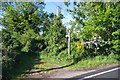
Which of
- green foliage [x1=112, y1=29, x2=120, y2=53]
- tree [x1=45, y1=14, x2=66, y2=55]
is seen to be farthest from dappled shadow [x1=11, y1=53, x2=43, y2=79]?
green foliage [x1=112, y1=29, x2=120, y2=53]

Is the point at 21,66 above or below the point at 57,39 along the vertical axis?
below

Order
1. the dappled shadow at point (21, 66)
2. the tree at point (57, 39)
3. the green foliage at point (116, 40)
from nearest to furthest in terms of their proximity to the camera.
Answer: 1. the dappled shadow at point (21, 66)
2. the green foliage at point (116, 40)
3. the tree at point (57, 39)

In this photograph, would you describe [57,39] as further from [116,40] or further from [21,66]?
[116,40]

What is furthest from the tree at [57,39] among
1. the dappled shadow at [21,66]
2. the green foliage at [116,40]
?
the green foliage at [116,40]

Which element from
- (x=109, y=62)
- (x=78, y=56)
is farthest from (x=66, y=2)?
(x=109, y=62)

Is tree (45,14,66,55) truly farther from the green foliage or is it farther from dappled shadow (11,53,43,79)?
the green foliage

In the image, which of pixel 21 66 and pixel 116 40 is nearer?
pixel 21 66

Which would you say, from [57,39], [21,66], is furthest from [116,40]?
[21,66]

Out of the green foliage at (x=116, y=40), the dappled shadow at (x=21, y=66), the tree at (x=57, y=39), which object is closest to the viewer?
the dappled shadow at (x=21, y=66)

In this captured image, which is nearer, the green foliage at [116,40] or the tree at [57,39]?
the green foliage at [116,40]

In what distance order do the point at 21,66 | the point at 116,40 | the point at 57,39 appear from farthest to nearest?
the point at 57,39
the point at 116,40
the point at 21,66

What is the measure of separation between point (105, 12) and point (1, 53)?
26.6ft

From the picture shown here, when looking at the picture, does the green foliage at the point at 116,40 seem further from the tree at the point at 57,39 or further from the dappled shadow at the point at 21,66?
the dappled shadow at the point at 21,66

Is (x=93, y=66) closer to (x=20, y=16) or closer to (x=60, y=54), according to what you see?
(x=60, y=54)
